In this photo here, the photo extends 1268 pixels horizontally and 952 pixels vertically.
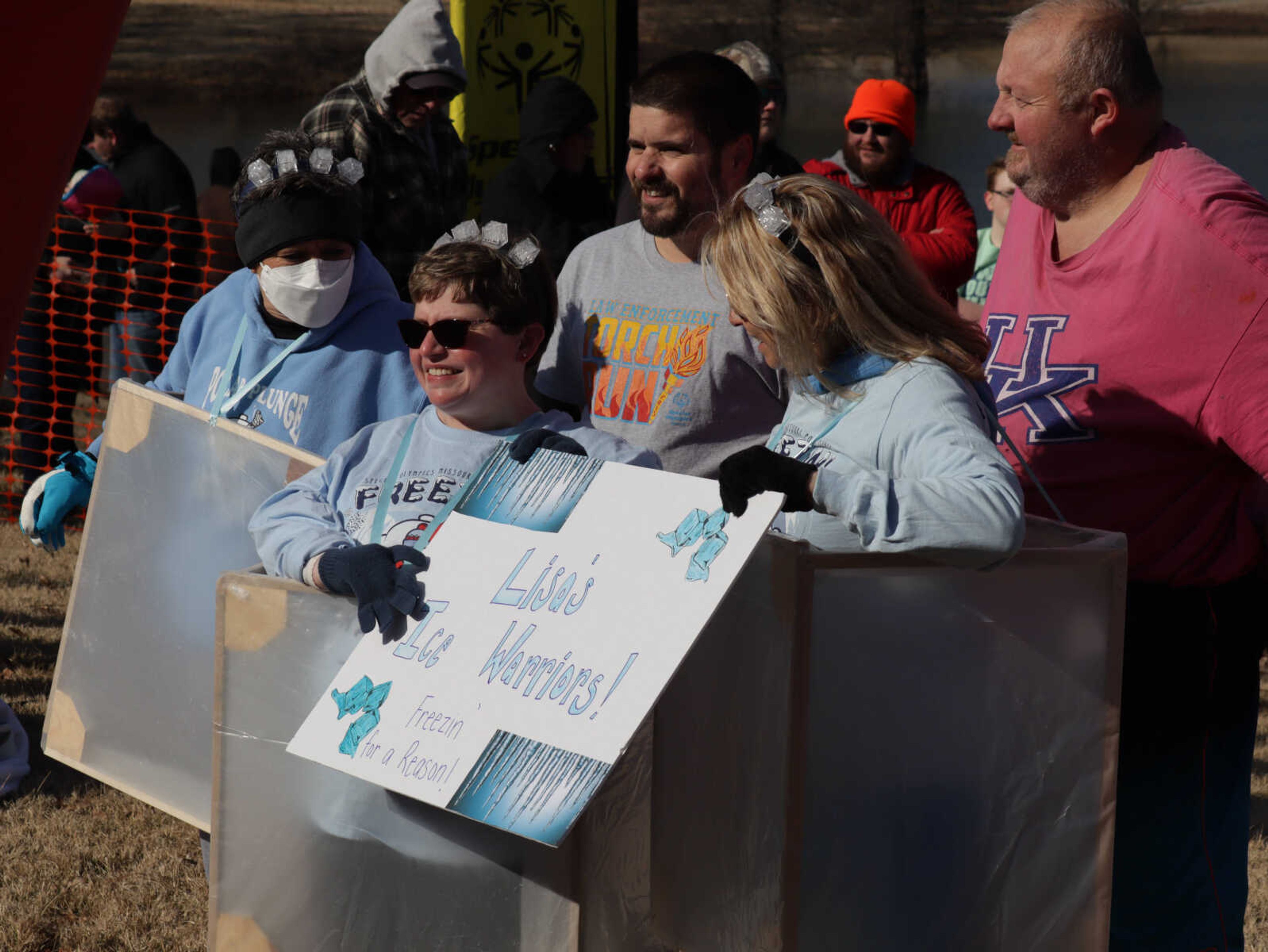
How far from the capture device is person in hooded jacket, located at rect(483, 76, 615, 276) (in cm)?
539

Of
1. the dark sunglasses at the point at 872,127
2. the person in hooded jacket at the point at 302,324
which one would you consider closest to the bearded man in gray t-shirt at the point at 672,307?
the person in hooded jacket at the point at 302,324

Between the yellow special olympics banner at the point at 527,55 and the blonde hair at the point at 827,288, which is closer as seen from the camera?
the blonde hair at the point at 827,288

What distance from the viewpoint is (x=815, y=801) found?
182 cm

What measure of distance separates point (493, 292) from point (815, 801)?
115 centimetres

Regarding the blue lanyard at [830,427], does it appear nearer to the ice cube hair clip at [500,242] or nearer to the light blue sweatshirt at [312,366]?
the ice cube hair clip at [500,242]

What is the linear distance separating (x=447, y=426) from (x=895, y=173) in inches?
123

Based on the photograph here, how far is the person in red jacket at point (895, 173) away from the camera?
501 centimetres

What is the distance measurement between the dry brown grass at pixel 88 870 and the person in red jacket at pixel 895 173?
3098 mm

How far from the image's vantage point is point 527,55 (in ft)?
23.6

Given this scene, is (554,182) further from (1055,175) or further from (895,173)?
(1055,175)

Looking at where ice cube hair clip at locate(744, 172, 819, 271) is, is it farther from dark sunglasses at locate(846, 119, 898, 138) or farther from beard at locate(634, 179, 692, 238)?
dark sunglasses at locate(846, 119, 898, 138)

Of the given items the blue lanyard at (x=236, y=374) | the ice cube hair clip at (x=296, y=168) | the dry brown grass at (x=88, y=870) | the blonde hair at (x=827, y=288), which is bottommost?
the dry brown grass at (x=88, y=870)

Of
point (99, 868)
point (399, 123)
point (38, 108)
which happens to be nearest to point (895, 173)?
point (399, 123)

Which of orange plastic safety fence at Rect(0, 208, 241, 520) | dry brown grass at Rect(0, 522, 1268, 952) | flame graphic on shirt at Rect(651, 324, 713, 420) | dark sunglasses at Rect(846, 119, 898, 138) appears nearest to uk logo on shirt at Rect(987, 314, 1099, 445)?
flame graphic on shirt at Rect(651, 324, 713, 420)
